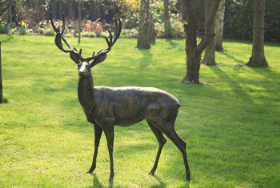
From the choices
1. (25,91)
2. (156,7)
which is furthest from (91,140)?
(156,7)

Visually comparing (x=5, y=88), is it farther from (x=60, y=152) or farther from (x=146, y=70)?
(x=146, y=70)

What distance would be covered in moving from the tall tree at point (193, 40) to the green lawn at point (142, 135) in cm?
66

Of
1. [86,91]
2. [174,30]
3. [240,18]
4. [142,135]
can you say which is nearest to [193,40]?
[142,135]

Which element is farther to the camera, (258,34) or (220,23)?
(220,23)

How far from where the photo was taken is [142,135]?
7.86 meters

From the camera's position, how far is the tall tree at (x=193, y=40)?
1288 centimetres

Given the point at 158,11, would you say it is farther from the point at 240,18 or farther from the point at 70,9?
the point at 240,18

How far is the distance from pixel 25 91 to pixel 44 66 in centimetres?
525

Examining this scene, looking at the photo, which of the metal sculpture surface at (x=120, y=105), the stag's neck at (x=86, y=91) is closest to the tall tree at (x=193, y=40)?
the metal sculpture surface at (x=120, y=105)

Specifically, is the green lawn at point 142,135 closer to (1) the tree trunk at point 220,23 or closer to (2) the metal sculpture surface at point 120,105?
(2) the metal sculpture surface at point 120,105

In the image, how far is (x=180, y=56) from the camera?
22.3 m

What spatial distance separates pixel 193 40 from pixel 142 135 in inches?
254

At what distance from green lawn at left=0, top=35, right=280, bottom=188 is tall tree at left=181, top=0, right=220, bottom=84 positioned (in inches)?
26.2

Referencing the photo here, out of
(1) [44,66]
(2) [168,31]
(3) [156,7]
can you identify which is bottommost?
(1) [44,66]
